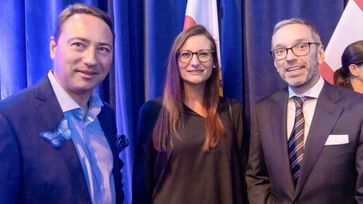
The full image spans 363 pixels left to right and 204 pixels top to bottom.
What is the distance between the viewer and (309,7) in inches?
78.8

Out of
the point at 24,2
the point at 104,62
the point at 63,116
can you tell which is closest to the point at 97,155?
the point at 63,116

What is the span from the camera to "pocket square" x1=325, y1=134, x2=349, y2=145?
4.74 feet

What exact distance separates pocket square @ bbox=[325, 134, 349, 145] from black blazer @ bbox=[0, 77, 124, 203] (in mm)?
918

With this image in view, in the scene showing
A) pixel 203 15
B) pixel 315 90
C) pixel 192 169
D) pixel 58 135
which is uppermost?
pixel 203 15

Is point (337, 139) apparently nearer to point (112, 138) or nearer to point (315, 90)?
point (315, 90)

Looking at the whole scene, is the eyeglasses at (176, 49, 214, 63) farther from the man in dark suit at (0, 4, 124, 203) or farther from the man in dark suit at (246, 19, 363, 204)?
the man in dark suit at (0, 4, 124, 203)

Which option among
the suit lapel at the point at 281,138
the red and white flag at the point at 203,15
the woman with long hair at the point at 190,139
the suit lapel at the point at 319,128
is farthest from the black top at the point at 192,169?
the red and white flag at the point at 203,15

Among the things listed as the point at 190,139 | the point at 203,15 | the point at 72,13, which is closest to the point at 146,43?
the point at 203,15

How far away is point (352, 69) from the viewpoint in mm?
1846

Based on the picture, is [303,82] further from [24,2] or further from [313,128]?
[24,2]

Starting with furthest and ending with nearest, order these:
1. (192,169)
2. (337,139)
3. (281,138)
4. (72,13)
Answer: (192,169) < (281,138) < (337,139) < (72,13)

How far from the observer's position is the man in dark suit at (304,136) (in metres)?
1.45

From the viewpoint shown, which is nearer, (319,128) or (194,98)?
(319,128)

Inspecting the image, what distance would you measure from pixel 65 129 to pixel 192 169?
Answer: 68 centimetres
